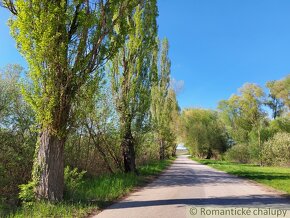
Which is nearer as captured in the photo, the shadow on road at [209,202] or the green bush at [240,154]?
the shadow on road at [209,202]

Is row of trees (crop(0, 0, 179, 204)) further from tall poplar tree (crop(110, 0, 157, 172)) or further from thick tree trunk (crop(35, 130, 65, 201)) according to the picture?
tall poplar tree (crop(110, 0, 157, 172))

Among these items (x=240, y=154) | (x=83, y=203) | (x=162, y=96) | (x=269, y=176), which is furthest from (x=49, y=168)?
(x=240, y=154)

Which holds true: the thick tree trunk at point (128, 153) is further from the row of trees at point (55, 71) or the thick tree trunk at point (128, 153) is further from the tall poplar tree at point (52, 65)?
the tall poplar tree at point (52, 65)

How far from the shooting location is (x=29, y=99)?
28.9 feet

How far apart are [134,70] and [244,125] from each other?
4026 centimetres

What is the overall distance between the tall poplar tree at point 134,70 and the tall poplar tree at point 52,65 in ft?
29.1

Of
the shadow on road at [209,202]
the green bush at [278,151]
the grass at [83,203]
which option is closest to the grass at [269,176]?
the shadow on road at [209,202]

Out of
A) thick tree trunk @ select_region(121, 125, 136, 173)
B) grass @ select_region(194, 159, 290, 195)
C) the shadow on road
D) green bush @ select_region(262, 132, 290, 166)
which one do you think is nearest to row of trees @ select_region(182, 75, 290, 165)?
green bush @ select_region(262, 132, 290, 166)

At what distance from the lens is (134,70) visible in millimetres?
19000

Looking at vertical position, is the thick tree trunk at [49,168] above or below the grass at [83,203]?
above

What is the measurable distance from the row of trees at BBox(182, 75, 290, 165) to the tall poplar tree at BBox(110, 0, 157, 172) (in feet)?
76.9

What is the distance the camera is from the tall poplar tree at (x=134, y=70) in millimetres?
18547

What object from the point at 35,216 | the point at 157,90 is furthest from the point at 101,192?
the point at 157,90

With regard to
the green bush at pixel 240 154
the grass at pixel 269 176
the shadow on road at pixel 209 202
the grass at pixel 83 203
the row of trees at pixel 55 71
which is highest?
the row of trees at pixel 55 71
